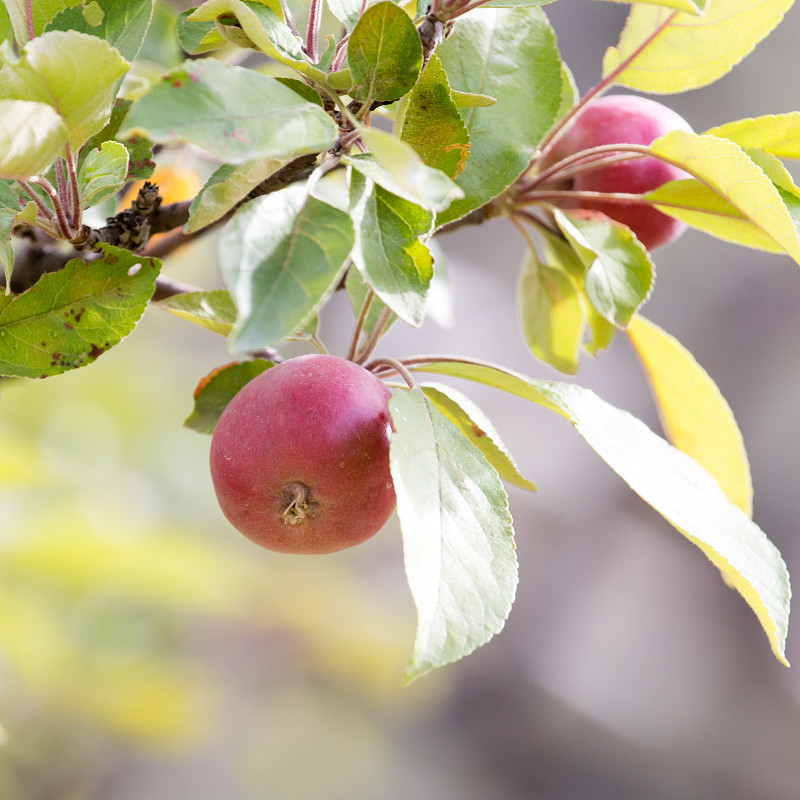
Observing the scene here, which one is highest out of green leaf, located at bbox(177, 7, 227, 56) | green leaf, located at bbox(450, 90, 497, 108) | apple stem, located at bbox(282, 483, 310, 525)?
green leaf, located at bbox(450, 90, 497, 108)

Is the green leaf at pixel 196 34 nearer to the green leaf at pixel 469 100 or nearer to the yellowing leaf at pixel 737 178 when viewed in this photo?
the green leaf at pixel 469 100

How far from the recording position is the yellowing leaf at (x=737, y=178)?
1.30 ft

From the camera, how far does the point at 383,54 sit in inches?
13.5

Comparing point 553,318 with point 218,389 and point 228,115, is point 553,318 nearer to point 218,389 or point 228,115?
point 218,389

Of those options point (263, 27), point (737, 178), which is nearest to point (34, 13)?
point (263, 27)

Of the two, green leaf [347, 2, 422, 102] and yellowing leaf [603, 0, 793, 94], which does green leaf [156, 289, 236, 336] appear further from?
yellowing leaf [603, 0, 793, 94]

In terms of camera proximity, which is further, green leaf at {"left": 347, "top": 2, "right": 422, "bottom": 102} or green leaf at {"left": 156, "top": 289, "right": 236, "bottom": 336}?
green leaf at {"left": 156, "top": 289, "right": 236, "bottom": 336}

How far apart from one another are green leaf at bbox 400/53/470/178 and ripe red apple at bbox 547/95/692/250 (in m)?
0.24

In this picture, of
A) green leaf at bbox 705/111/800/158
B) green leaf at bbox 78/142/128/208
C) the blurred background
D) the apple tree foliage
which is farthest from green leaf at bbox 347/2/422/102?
the blurred background

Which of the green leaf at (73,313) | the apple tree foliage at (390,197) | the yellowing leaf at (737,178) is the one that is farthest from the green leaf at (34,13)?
the yellowing leaf at (737,178)

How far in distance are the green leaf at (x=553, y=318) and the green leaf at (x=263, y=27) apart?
311 millimetres

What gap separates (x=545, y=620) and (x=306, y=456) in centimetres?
281

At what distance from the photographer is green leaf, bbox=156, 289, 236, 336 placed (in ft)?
1.52

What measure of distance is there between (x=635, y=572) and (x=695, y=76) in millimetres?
2738
